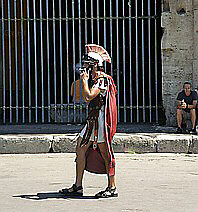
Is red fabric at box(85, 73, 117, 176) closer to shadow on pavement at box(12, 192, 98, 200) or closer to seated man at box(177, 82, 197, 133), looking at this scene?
shadow on pavement at box(12, 192, 98, 200)

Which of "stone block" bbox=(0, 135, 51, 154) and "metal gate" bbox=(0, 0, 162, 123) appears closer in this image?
"stone block" bbox=(0, 135, 51, 154)

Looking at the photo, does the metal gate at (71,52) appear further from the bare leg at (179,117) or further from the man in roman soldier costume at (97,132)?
the man in roman soldier costume at (97,132)

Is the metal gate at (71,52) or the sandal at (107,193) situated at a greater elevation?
the metal gate at (71,52)

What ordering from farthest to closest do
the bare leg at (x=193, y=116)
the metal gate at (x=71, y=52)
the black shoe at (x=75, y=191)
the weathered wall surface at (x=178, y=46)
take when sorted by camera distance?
1. the metal gate at (x=71, y=52)
2. the weathered wall surface at (x=178, y=46)
3. the bare leg at (x=193, y=116)
4. the black shoe at (x=75, y=191)

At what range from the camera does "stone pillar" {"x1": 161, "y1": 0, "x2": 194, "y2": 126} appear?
1183cm

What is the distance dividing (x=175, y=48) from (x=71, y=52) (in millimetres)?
2039

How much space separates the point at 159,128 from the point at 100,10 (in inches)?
101

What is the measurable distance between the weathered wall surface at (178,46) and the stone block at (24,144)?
2561 millimetres

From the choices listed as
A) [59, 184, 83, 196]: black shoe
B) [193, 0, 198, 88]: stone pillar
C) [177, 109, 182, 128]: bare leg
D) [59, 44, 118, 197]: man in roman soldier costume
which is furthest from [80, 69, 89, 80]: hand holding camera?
[193, 0, 198, 88]: stone pillar

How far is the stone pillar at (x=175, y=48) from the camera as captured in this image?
11.8m

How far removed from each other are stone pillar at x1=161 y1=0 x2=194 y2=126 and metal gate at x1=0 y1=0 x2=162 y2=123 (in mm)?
378

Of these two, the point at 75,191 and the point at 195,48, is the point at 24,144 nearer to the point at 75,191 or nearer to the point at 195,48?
the point at 195,48

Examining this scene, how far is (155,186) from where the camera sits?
763cm

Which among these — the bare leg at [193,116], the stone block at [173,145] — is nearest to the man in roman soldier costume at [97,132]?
the stone block at [173,145]
